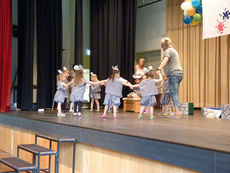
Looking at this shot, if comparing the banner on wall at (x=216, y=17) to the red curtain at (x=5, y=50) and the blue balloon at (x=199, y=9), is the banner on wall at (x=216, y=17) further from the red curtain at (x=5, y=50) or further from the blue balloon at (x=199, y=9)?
the red curtain at (x=5, y=50)

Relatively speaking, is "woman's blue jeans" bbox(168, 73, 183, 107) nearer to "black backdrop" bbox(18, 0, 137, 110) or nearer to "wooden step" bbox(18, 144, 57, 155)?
"wooden step" bbox(18, 144, 57, 155)

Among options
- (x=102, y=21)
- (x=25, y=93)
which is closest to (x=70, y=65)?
(x=102, y=21)

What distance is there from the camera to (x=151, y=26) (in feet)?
33.1

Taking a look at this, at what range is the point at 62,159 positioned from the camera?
3.78 meters

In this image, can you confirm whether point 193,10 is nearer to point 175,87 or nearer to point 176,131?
point 175,87

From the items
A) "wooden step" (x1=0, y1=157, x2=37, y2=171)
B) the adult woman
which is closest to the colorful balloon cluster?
the adult woman

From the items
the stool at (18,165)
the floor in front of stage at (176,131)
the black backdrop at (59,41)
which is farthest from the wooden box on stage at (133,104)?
the stool at (18,165)

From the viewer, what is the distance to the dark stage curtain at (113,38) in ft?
29.8

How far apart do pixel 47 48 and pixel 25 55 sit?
775mm

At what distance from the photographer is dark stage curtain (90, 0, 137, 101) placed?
9070 millimetres

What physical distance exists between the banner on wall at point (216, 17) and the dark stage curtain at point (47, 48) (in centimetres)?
422

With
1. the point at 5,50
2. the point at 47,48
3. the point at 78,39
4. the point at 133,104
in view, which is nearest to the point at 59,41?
the point at 47,48

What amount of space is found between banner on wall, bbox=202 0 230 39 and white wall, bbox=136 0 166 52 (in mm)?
3653

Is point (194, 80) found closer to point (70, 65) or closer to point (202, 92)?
point (202, 92)
